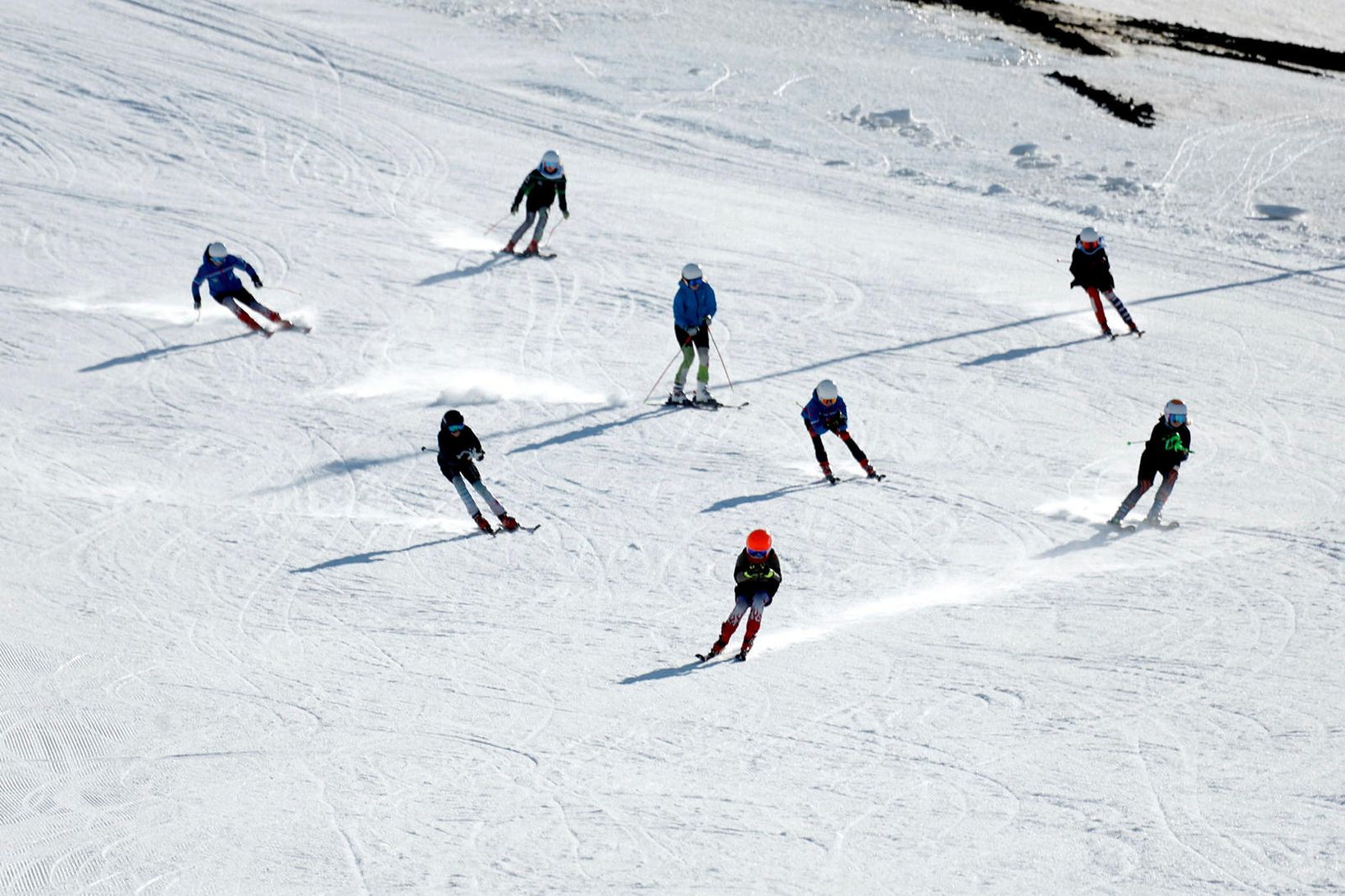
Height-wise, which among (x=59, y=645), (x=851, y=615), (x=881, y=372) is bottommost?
(x=59, y=645)

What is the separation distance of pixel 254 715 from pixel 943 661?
472cm

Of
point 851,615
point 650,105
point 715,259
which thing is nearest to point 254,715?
point 851,615

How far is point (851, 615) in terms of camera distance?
1045cm

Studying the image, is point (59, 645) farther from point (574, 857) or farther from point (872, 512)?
point (872, 512)

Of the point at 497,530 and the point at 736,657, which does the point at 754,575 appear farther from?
the point at 497,530

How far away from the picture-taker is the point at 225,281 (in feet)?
49.9

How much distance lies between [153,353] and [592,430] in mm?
5127

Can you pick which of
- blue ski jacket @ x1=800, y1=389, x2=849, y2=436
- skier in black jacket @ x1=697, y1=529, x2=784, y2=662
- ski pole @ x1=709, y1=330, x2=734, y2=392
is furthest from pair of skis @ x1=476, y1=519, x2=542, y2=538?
ski pole @ x1=709, y1=330, x2=734, y2=392

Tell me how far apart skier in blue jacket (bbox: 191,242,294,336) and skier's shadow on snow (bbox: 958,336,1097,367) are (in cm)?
795

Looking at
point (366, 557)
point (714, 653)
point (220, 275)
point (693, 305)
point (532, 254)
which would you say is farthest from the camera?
point (532, 254)

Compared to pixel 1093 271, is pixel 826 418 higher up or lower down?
lower down

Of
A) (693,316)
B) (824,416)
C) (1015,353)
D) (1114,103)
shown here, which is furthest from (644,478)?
(1114,103)

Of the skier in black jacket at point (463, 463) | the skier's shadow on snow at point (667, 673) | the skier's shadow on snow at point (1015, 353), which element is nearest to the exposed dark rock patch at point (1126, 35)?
the skier's shadow on snow at point (1015, 353)

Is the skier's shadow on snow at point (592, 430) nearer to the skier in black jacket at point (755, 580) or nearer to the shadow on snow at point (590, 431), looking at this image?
the shadow on snow at point (590, 431)
